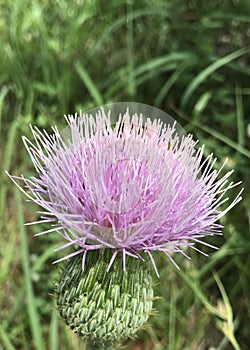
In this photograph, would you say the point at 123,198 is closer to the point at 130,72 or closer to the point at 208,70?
the point at 208,70

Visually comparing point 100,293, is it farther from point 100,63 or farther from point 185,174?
point 100,63

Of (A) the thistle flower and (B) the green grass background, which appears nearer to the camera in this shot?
(A) the thistle flower

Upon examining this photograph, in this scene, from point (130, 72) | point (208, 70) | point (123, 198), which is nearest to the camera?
point (123, 198)

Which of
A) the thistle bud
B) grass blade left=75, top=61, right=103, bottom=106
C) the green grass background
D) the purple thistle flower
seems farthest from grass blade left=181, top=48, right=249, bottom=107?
the thistle bud

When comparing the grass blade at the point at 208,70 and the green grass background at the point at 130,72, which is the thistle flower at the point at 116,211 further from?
the grass blade at the point at 208,70

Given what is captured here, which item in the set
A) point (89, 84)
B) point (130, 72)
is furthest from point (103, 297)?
point (130, 72)

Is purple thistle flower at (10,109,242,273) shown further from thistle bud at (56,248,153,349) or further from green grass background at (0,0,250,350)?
green grass background at (0,0,250,350)

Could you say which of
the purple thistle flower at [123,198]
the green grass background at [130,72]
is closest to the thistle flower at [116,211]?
the purple thistle flower at [123,198]

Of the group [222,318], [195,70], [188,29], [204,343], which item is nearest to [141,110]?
[195,70]
